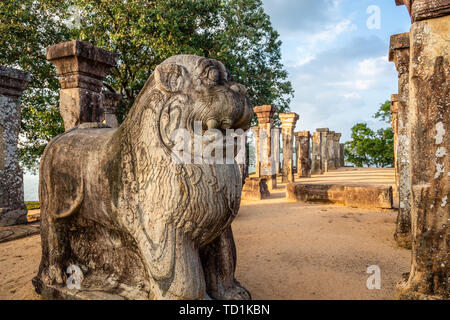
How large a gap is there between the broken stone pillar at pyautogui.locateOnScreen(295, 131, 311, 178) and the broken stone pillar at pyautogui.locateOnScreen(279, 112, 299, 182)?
1.60 metres

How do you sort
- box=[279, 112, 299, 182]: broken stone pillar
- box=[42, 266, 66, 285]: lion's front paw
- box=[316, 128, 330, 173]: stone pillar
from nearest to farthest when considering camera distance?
box=[42, 266, 66, 285]: lion's front paw, box=[279, 112, 299, 182]: broken stone pillar, box=[316, 128, 330, 173]: stone pillar

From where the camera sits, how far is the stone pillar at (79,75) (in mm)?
4527

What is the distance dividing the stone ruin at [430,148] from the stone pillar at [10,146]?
5868 millimetres

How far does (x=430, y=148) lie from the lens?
2363mm

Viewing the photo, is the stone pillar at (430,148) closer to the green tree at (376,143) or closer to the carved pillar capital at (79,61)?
the carved pillar capital at (79,61)

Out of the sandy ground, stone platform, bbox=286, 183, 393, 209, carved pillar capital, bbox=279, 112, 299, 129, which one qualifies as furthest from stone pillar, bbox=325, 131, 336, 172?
the sandy ground

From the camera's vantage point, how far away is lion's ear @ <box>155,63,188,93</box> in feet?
6.21

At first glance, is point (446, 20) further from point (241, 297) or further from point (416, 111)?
point (241, 297)

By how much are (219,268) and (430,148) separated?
70.3 inches

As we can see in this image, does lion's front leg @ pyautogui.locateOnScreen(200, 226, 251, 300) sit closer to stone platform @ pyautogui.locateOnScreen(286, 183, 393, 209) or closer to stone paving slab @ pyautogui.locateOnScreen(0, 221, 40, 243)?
stone paving slab @ pyautogui.locateOnScreen(0, 221, 40, 243)

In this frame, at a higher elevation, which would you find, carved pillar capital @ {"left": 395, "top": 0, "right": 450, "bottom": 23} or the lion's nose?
carved pillar capital @ {"left": 395, "top": 0, "right": 450, "bottom": 23}

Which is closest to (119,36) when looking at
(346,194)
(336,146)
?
(346,194)
